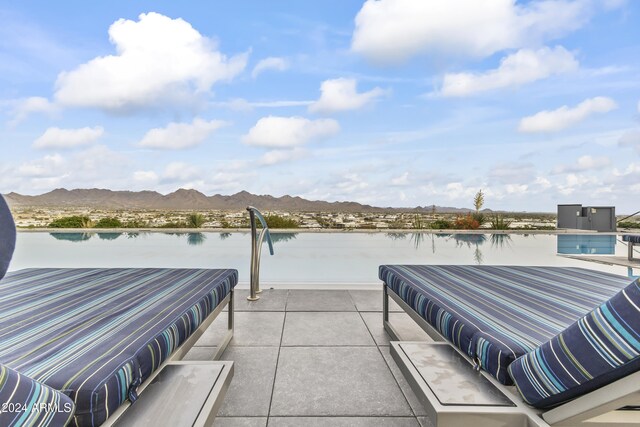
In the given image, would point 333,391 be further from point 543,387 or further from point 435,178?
point 435,178

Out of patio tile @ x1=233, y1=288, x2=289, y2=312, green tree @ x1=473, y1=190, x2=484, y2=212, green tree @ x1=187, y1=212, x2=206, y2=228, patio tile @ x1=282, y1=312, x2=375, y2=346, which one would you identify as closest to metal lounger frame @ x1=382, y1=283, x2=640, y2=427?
patio tile @ x1=282, y1=312, x2=375, y2=346

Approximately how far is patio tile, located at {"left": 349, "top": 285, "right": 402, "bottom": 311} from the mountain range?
3792mm

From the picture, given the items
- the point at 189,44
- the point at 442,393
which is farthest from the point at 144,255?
the point at 442,393

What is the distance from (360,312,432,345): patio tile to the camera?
7.44 feet

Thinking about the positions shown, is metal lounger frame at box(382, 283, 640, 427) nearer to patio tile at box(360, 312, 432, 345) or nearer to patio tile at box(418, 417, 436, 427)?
patio tile at box(418, 417, 436, 427)

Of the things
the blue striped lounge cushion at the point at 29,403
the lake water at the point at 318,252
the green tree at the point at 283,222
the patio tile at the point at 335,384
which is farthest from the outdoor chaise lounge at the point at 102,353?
the green tree at the point at 283,222

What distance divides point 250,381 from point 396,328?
1146 millimetres

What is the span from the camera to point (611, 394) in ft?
2.50

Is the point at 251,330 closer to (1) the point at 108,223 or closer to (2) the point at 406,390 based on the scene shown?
(2) the point at 406,390

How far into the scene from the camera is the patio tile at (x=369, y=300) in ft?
9.64

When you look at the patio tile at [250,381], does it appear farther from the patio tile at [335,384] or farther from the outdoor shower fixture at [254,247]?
the outdoor shower fixture at [254,247]

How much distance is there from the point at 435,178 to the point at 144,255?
6717 mm

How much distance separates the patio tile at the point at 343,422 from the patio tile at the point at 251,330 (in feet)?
2.59

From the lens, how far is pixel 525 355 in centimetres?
94
